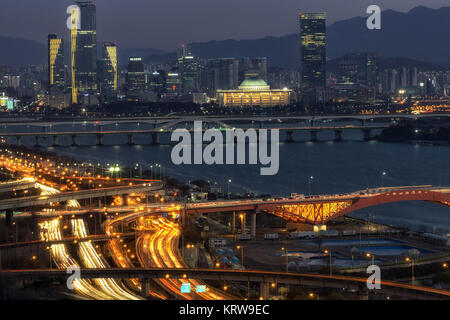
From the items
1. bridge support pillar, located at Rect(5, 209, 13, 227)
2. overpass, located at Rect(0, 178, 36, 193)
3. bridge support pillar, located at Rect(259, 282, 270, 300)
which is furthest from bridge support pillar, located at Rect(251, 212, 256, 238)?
overpass, located at Rect(0, 178, 36, 193)

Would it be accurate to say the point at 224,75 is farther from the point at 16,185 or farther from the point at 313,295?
the point at 313,295

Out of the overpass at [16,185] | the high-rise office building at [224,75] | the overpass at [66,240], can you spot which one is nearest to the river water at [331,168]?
the overpass at [16,185]

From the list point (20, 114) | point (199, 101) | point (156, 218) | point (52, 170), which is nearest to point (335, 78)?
point (199, 101)

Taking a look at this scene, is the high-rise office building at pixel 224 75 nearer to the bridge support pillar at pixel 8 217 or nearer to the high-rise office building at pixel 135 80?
the high-rise office building at pixel 135 80

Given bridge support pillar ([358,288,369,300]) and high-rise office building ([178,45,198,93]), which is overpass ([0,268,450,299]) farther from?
high-rise office building ([178,45,198,93])

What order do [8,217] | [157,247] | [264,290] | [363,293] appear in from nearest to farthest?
[363,293], [264,290], [157,247], [8,217]

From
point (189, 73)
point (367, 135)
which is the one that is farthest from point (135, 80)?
point (367, 135)
